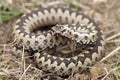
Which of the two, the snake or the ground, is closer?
the ground

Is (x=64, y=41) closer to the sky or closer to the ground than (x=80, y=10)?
closer to the ground

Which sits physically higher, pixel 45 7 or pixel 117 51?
pixel 45 7

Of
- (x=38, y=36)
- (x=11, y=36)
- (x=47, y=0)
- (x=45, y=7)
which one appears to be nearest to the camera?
(x=38, y=36)

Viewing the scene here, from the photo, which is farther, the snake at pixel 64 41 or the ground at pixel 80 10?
the snake at pixel 64 41

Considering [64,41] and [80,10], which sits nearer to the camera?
[64,41]

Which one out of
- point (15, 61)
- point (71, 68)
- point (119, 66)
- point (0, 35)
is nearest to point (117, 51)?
point (119, 66)

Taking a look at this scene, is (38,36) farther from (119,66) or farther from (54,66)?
(119,66)

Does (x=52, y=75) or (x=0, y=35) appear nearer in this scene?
(x=52, y=75)

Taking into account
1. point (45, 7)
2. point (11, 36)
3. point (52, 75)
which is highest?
point (45, 7)
